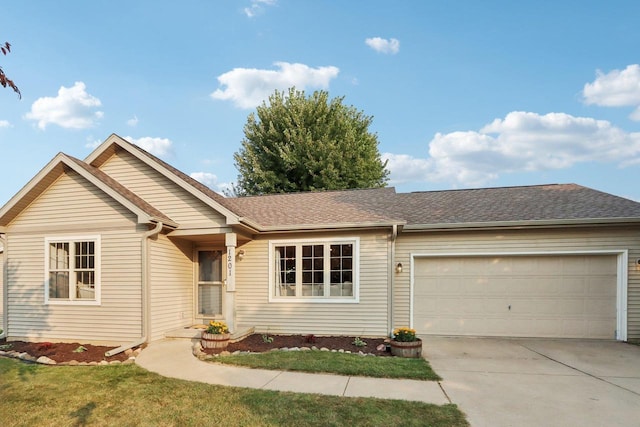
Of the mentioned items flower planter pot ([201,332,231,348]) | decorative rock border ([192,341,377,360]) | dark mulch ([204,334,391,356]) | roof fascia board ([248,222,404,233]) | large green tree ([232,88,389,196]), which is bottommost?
dark mulch ([204,334,391,356])

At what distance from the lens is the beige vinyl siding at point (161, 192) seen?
8.76m

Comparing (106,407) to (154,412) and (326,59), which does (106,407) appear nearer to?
(154,412)

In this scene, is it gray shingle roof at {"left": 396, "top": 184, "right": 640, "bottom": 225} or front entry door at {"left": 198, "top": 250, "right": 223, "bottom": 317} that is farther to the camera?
front entry door at {"left": 198, "top": 250, "right": 223, "bottom": 317}

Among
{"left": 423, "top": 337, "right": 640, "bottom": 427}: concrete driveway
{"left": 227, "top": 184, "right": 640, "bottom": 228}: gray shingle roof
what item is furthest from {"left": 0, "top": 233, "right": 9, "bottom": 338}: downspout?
{"left": 423, "top": 337, "right": 640, "bottom": 427}: concrete driveway

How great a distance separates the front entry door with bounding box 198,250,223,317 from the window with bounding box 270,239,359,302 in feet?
5.81

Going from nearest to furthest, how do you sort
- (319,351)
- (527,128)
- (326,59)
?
(319,351)
(326,59)
(527,128)

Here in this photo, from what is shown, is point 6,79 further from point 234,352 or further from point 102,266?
point 102,266

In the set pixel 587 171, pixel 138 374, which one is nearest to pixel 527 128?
pixel 587 171

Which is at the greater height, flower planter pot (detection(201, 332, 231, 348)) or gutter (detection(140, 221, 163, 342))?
gutter (detection(140, 221, 163, 342))

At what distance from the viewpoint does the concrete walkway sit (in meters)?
4.94

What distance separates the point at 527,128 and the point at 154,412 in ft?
58.5

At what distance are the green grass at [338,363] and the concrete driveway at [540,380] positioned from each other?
0.48 metres

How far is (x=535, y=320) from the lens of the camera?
8.92m

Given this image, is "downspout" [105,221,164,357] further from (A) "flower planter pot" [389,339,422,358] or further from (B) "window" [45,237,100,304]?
(A) "flower planter pot" [389,339,422,358]
